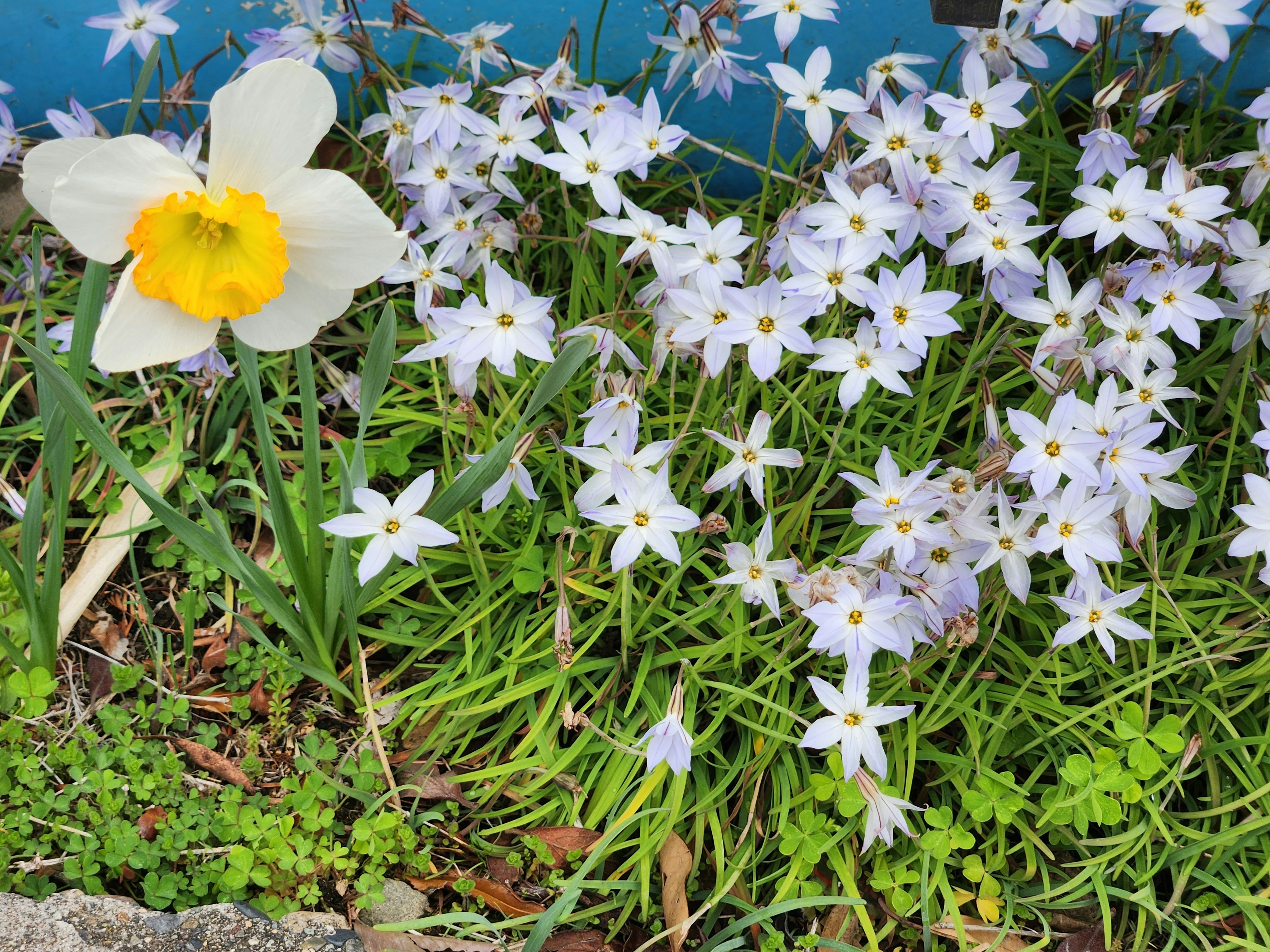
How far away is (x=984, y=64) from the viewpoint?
5.48 ft

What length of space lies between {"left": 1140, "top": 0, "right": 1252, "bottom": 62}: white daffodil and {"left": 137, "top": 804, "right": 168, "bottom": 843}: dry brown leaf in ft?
6.36

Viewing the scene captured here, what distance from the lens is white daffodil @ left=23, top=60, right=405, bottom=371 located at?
976mm

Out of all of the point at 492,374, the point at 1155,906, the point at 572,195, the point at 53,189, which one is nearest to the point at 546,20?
the point at 572,195

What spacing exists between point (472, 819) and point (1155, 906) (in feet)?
3.47

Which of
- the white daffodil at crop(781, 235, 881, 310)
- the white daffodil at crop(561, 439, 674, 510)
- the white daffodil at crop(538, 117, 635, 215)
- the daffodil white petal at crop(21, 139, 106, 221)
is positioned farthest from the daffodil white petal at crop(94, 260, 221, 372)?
the white daffodil at crop(781, 235, 881, 310)

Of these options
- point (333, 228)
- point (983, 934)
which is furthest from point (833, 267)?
point (983, 934)

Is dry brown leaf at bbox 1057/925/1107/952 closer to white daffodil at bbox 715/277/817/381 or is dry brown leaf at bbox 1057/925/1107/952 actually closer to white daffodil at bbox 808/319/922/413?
white daffodil at bbox 808/319/922/413

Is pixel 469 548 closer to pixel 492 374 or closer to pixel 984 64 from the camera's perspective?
pixel 492 374

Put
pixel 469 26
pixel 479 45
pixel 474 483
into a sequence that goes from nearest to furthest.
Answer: pixel 474 483
pixel 479 45
pixel 469 26

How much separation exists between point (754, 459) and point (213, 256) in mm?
776

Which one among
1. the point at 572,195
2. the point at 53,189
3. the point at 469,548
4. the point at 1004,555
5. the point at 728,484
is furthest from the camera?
the point at 572,195

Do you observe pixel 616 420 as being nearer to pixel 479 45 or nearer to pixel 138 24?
pixel 479 45

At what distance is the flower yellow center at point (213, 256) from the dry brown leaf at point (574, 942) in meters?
1.01

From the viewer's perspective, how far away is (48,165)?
100cm
